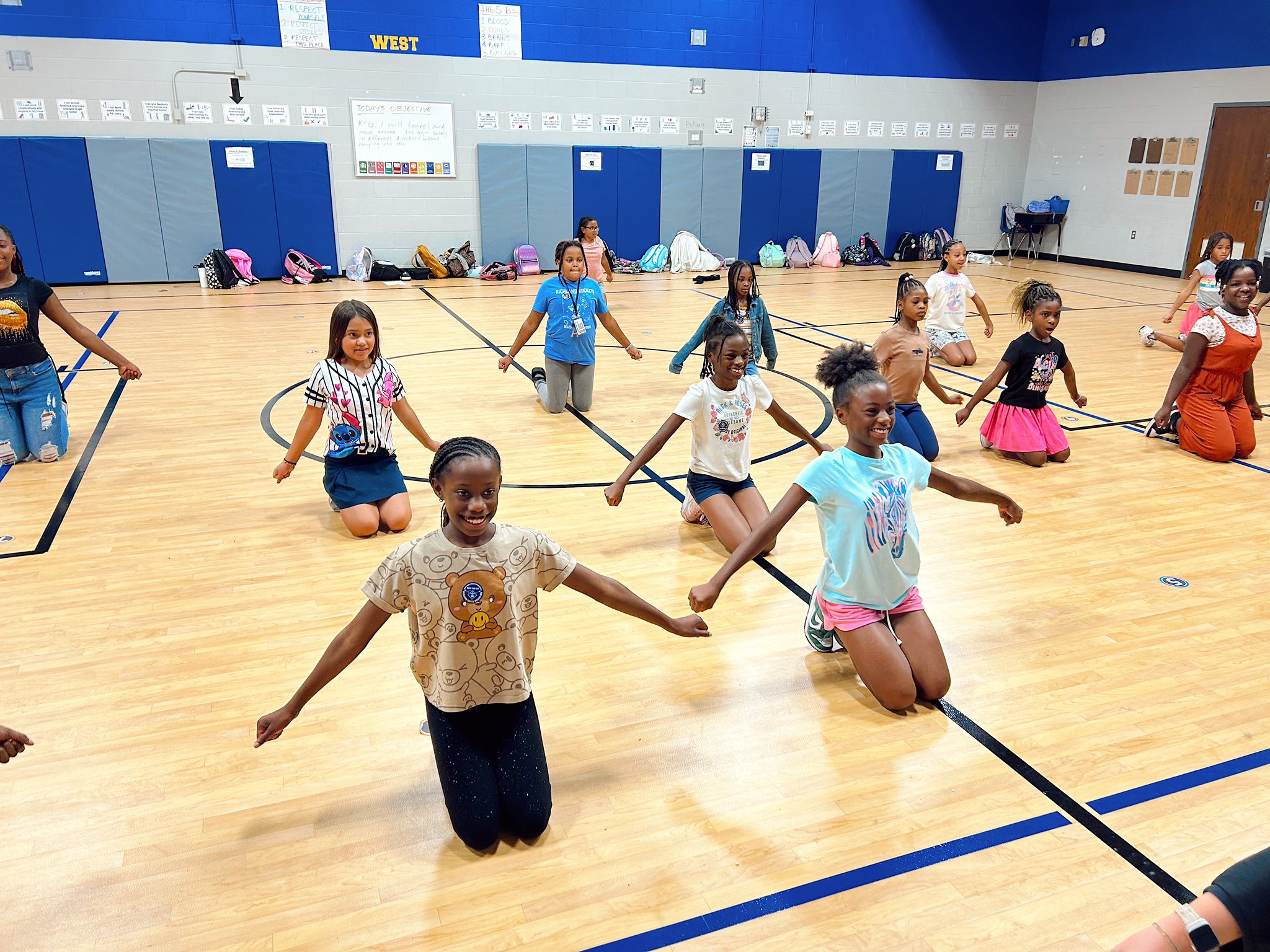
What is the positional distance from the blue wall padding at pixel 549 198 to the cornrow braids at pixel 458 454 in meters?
13.0

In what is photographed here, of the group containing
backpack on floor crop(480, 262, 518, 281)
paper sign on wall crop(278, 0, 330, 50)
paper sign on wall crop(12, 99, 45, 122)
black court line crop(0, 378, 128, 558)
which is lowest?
black court line crop(0, 378, 128, 558)

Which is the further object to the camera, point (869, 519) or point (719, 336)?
point (719, 336)

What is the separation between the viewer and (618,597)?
8.27ft

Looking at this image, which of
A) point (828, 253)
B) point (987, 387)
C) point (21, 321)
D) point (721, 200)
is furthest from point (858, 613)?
point (828, 253)

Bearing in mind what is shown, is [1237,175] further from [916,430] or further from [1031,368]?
[916,430]

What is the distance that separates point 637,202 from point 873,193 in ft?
15.1

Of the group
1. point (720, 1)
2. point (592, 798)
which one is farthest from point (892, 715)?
point (720, 1)

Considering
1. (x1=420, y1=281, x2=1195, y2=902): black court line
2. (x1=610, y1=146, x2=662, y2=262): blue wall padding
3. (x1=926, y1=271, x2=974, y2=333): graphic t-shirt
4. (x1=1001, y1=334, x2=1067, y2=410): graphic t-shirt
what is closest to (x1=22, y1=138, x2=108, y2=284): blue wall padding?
(x1=610, y1=146, x2=662, y2=262): blue wall padding

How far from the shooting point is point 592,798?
268 cm

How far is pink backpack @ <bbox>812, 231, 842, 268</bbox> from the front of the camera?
54.0ft

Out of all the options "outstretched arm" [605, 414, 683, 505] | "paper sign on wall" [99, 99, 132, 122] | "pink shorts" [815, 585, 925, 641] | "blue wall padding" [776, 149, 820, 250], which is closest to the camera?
"pink shorts" [815, 585, 925, 641]

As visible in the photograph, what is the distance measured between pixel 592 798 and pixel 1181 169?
16.2 m

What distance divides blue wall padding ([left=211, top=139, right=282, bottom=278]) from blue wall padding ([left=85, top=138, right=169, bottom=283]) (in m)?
0.86

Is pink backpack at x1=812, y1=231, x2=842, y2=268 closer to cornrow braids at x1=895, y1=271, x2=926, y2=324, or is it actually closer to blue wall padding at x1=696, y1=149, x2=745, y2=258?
blue wall padding at x1=696, y1=149, x2=745, y2=258
